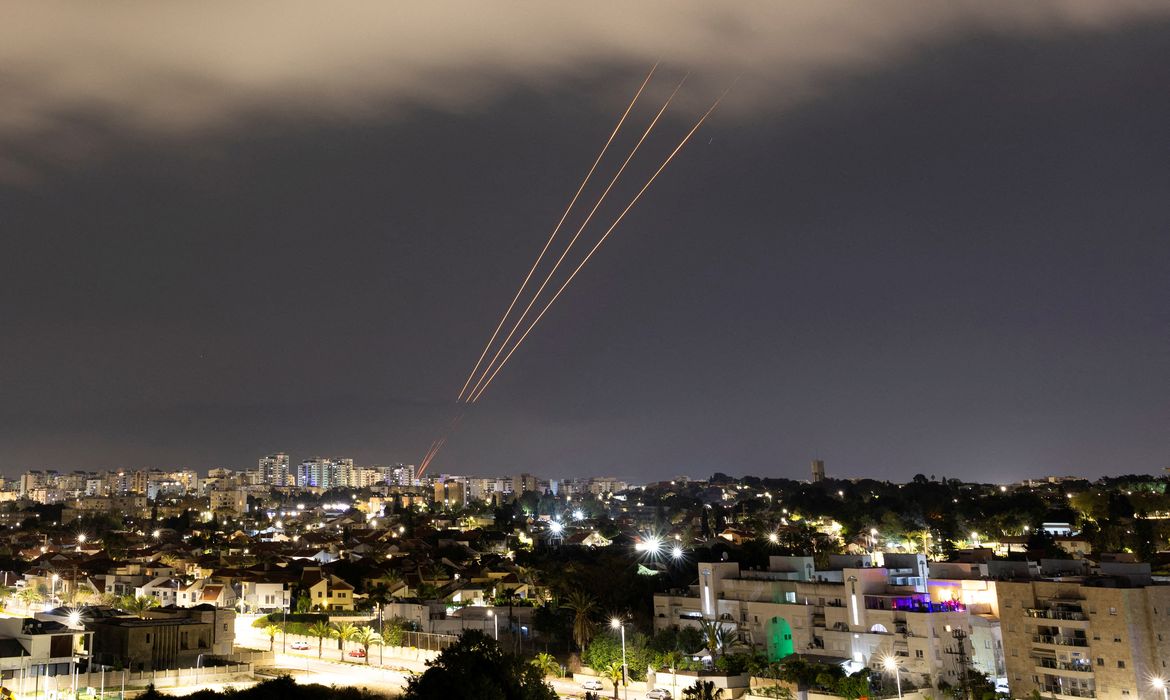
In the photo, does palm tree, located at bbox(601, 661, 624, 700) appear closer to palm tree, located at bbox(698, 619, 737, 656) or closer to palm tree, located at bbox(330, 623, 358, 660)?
palm tree, located at bbox(698, 619, 737, 656)

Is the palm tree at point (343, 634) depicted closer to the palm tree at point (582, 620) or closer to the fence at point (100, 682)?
the fence at point (100, 682)

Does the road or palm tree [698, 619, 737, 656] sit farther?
palm tree [698, 619, 737, 656]

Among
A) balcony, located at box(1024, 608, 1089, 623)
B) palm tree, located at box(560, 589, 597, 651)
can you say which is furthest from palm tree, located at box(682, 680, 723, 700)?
balcony, located at box(1024, 608, 1089, 623)

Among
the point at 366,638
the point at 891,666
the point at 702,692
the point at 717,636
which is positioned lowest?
the point at 702,692

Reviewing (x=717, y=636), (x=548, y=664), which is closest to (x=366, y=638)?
(x=548, y=664)

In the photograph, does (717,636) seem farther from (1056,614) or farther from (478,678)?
(478,678)
